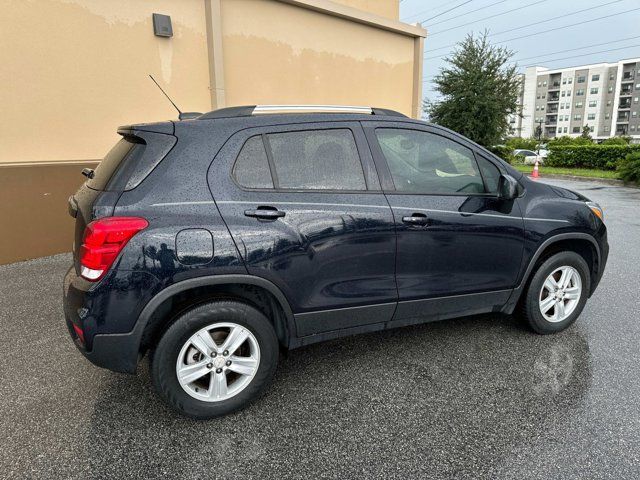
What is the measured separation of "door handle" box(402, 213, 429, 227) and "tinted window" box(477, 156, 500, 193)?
680mm

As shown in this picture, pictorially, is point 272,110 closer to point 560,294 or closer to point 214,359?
point 214,359

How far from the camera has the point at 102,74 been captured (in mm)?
6164

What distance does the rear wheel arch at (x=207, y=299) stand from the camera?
7.67 ft

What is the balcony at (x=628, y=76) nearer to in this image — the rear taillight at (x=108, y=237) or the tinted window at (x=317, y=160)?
the tinted window at (x=317, y=160)

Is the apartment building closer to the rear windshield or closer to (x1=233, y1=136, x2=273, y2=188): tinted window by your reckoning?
(x1=233, y1=136, x2=273, y2=188): tinted window

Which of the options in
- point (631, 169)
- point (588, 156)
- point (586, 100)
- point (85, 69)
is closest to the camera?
point (85, 69)

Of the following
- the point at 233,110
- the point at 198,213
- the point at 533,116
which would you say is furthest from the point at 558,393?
the point at 533,116

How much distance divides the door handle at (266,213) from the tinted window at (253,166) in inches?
6.1

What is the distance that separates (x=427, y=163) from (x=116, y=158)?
2109 mm

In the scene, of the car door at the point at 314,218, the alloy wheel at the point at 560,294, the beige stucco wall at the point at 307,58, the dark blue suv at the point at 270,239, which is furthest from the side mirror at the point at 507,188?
the beige stucco wall at the point at 307,58

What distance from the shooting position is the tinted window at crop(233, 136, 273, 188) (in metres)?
2.52

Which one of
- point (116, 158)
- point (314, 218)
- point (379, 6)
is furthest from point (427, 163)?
point (379, 6)

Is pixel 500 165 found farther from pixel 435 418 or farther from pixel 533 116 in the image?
pixel 533 116

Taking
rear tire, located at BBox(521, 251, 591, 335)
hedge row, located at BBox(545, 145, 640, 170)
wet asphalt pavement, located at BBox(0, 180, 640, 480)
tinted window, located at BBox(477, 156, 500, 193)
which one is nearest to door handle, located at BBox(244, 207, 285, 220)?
wet asphalt pavement, located at BBox(0, 180, 640, 480)
